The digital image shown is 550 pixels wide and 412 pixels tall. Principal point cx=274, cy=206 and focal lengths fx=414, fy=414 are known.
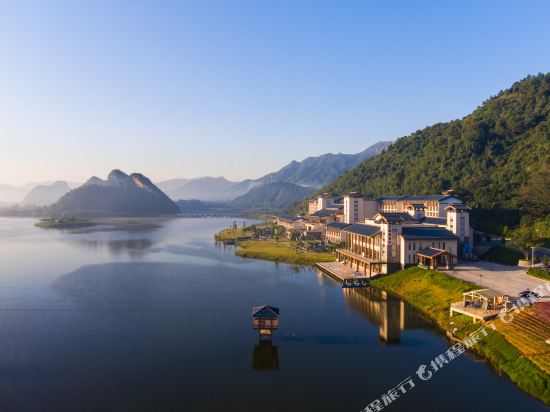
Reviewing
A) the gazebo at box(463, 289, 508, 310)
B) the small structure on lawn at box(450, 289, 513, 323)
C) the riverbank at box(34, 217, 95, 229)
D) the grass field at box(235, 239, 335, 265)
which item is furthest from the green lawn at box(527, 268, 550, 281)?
the riverbank at box(34, 217, 95, 229)

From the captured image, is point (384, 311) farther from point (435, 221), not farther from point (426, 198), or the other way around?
point (426, 198)

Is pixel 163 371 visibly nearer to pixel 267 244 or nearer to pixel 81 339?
pixel 81 339

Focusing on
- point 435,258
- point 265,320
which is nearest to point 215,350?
point 265,320

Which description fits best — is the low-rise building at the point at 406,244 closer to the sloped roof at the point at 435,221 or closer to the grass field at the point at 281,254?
the sloped roof at the point at 435,221

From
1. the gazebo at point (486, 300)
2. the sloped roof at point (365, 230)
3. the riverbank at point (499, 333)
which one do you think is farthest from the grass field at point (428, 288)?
the sloped roof at point (365, 230)

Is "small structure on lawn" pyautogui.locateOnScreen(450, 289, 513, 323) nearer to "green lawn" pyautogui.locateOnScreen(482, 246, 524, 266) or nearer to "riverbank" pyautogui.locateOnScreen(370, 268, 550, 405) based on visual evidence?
"riverbank" pyautogui.locateOnScreen(370, 268, 550, 405)

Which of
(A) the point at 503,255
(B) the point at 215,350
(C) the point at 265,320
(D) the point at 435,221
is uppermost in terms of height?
(D) the point at 435,221
